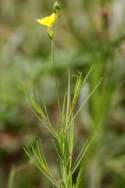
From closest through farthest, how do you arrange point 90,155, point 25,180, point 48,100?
point 25,180 → point 90,155 → point 48,100

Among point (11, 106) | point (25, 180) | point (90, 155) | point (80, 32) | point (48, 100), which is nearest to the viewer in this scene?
point (25, 180)

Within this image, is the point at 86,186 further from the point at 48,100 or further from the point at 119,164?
the point at 48,100

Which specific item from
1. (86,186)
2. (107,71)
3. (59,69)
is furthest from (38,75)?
(86,186)

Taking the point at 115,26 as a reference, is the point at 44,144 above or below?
below

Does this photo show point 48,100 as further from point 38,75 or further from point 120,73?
point 120,73

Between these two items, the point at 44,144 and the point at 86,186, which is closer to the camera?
the point at 86,186

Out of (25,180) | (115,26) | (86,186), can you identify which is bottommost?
(86,186)
